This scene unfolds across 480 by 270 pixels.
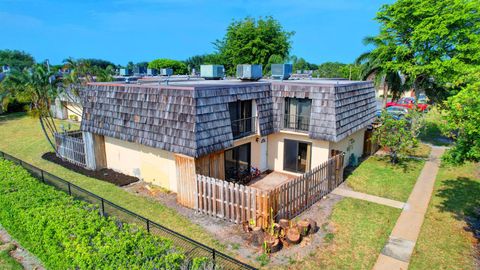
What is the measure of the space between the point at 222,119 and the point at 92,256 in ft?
24.2

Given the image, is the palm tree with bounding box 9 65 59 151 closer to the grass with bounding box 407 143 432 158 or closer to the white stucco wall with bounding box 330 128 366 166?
→ the white stucco wall with bounding box 330 128 366 166

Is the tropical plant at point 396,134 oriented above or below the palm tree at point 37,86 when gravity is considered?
below

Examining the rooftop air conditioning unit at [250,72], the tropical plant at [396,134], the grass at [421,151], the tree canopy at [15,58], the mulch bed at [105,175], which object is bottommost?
the mulch bed at [105,175]

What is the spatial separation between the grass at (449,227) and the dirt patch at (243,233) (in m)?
2.88

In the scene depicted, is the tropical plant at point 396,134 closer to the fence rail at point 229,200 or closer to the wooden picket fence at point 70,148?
the fence rail at point 229,200

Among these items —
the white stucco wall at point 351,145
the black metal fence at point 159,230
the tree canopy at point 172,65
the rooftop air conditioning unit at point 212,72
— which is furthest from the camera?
the tree canopy at point 172,65

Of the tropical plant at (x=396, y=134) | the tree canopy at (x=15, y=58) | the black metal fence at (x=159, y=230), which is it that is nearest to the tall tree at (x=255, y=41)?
the tropical plant at (x=396, y=134)

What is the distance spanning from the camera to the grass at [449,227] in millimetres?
8656

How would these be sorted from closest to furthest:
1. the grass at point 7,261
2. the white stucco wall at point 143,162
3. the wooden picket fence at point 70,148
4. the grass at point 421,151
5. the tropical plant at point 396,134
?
the grass at point 7,261 → the white stucco wall at point 143,162 → the tropical plant at point 396,134 → the wooden picket fence at point 70,148 → the grass at point 421,151

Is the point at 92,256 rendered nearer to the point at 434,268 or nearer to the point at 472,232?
the point at 434,268

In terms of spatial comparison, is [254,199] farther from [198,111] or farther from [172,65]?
[172,65]

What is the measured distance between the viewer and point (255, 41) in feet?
151

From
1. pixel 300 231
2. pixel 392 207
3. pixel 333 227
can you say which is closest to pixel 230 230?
pixel 300 231

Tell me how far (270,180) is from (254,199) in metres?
5.14
